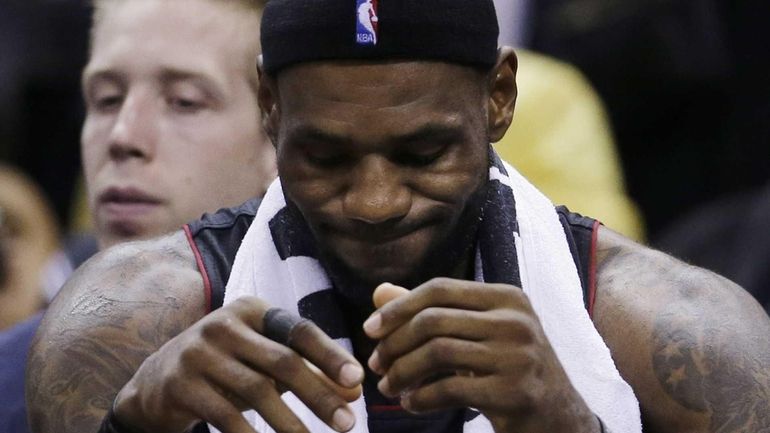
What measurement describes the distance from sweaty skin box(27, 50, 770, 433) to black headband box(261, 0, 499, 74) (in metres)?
0.03

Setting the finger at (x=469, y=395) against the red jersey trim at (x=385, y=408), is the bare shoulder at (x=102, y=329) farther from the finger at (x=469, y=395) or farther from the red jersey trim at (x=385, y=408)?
the finger at (x=469, y=395)

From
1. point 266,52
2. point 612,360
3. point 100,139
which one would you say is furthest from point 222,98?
point 612,360

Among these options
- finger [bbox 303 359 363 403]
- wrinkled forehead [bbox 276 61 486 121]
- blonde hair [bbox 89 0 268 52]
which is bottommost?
finger [bbox 303 359 363 403]

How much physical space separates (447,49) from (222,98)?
1.65 m

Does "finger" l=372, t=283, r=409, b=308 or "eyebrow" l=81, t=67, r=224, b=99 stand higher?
"finger" l=372, t=283, r=409, b=308

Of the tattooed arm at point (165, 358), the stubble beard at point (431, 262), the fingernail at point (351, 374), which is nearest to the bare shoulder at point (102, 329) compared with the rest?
the tattooed arm at point (165, 358)

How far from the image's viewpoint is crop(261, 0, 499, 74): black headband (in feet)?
11.5

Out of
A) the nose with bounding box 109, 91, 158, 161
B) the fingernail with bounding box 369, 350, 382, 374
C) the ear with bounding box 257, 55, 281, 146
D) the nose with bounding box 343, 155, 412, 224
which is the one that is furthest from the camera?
the nose with bounding box 109, 91, 158, 161

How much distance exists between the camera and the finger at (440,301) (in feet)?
9.79

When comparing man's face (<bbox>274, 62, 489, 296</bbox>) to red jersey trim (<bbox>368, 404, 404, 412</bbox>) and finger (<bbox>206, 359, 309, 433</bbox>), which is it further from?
finger (<bbox>206, 359, 309, 433</bbox>)

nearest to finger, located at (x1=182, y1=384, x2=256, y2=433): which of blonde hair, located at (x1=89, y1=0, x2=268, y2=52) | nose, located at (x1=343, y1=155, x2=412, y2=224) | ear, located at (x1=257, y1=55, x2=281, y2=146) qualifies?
nose, located at (x1=343, y1=155, x2=412, y2=224)

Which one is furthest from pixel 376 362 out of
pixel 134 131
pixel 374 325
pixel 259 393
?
pixel 134 131

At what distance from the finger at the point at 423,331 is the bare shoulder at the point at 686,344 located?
2.45ft

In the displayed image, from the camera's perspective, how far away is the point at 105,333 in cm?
370
